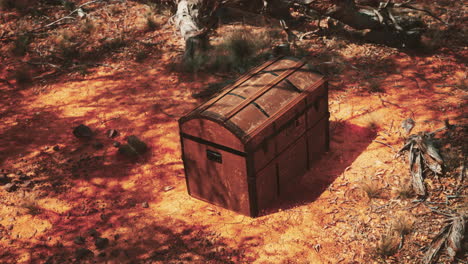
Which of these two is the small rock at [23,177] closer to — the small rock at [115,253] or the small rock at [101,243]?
the small rock at [101,243]

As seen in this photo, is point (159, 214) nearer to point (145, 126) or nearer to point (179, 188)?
point (179, 188)

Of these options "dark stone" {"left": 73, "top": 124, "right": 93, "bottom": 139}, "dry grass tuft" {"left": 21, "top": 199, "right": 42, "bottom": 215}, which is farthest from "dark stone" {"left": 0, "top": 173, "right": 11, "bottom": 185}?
"dark stone" {"left": 73, "top": 124, "right": 93, "bottom": 139}

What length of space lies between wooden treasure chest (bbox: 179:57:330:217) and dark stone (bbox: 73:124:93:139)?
95.1 inches

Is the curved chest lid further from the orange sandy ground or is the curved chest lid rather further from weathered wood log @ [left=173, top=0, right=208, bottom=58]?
weathered wood log @ [left=173, top=0, right=208, bottom=58]

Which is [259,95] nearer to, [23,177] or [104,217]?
[104,217]

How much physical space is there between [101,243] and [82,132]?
279cm

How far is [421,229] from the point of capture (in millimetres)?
6035

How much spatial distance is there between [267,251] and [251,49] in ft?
18.6

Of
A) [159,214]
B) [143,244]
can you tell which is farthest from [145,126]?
[143,244]

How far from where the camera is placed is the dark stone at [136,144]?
7.93 meters

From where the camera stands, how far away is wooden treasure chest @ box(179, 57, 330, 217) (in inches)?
243

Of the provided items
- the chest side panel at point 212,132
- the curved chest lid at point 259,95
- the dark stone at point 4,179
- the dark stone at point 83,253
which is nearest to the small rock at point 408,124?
the curved chest lid at point 259,95

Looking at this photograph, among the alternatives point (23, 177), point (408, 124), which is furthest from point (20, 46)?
point (408, 124)

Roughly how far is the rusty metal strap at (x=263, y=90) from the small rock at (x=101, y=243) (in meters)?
2.15
